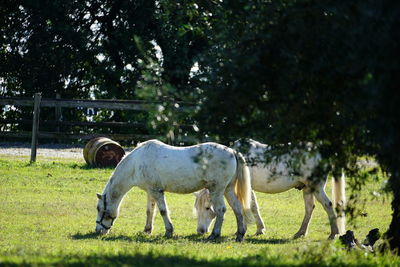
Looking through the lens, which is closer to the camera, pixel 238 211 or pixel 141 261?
pixel 141 261

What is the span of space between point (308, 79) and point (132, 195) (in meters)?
12.0

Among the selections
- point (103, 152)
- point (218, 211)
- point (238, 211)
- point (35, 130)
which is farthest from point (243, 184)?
point (35, 130)

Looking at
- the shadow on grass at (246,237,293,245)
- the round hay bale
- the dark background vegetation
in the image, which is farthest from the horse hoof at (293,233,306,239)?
the round hay bale

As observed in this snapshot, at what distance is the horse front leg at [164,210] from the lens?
1305 cm

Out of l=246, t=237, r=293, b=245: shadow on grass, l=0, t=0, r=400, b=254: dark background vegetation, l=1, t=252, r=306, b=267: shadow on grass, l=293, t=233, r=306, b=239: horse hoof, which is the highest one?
l=0, t=0, r=400, b=254: dark background vegetation

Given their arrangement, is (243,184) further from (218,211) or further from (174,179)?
(174,179)

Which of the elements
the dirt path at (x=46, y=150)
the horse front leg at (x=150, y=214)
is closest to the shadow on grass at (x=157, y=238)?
the horse front leg at (x=150, y=214)

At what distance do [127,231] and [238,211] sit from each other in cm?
207

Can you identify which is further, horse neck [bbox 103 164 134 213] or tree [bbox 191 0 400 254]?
horse neck [bbox 103 164 134 213]

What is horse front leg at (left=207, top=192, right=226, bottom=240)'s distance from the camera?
13.0 metres

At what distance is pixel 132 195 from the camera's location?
19.0 m

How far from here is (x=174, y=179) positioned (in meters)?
13.4

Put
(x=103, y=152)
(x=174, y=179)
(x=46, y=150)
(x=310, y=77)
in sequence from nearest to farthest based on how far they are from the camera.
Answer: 1. (x=310, y=77)
2. (x=174, y=179)
3. (x=103, y=152)
4. (x=46, y=150)

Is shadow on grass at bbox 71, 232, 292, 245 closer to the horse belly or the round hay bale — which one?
the horse belly
